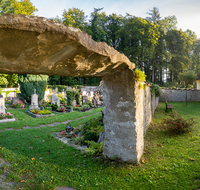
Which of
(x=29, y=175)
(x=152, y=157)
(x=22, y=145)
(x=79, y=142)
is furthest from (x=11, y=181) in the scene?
(x=152, y=157)

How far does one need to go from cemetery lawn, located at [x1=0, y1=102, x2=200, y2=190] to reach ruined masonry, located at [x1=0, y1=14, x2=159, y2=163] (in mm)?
512

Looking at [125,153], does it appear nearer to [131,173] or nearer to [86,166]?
[131,173]

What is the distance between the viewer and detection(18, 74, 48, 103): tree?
55.6 feet

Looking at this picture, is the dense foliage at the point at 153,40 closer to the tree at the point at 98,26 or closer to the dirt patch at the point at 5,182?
the tree at the point at 98,26

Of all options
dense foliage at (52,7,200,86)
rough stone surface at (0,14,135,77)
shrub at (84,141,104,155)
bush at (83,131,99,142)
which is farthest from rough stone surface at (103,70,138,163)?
dense foliage at (52,7,200,86)

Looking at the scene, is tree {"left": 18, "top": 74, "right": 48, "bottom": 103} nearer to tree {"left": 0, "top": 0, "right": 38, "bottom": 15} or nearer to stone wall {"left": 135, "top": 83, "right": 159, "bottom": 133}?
tree {"left": 0, "top": 0, "right": 38, "bottom": 15}

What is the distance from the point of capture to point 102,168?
4.03 m

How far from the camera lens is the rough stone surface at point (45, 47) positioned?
1.55 m

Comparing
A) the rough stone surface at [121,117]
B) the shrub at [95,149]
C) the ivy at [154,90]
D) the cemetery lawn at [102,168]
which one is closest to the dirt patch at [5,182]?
the cemetery lawn at [102,168]

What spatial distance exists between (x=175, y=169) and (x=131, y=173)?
117 cm

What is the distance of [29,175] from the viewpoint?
3.69 m

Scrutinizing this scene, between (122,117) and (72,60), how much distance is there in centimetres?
241

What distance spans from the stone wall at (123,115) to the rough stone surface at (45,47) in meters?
1.43

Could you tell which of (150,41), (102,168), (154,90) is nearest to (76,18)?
(150,41)
